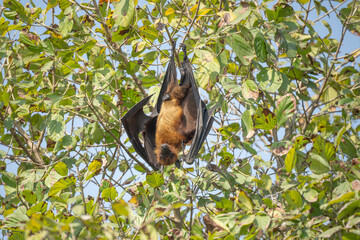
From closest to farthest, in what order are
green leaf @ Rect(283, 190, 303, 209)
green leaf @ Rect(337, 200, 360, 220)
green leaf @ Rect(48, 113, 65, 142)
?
green leaf @ Rect(337, 200, 360, 220) < green leaf @ Rect(283, 190, 303, 209) < green leaf @ Rect(48, 113, 65, 142)

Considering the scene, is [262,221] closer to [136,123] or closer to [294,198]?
[294,198]

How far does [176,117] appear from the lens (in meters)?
7.00

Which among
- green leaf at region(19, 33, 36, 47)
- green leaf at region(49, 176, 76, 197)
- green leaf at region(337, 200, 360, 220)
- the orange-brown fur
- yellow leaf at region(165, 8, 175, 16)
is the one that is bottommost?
green leaf at region(337, 200, 360, 220)

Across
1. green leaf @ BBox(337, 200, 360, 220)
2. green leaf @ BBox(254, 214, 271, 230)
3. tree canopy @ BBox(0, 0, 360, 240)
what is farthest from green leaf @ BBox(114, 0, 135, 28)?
green leaf @ BBox(337, 200, 360, 220)

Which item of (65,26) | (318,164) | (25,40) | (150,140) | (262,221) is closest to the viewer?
(262,221)

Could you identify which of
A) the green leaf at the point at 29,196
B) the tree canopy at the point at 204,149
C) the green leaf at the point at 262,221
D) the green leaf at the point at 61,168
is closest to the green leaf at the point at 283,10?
the tree canopy at the point at 204,149

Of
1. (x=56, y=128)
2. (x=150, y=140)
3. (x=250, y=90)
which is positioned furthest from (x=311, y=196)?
(x=150, y=140)

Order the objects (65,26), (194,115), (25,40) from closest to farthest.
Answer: (65,26), (25,40), (194,115)

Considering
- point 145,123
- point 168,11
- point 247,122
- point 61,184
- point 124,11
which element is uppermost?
point 168,11

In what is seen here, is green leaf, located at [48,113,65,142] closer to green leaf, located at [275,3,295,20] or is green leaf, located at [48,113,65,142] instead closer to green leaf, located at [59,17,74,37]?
green leaf, located at [59,17,74,37]

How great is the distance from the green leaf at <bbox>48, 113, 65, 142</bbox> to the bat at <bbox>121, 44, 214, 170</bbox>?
119 cm

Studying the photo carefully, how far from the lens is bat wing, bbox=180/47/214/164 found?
20.5 ft

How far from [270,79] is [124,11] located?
6.50 ft

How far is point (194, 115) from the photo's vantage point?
277 inches
